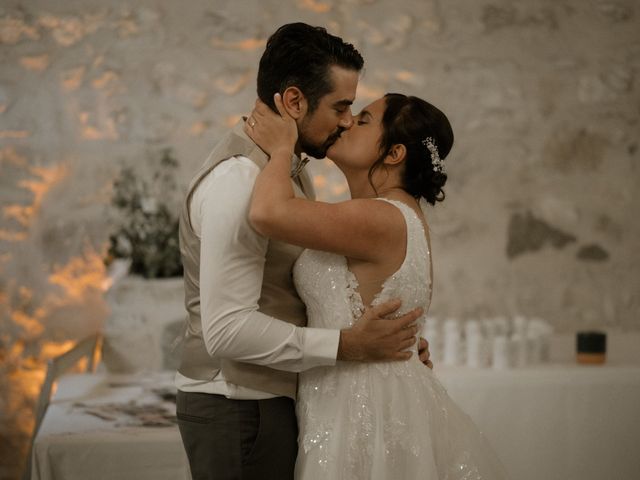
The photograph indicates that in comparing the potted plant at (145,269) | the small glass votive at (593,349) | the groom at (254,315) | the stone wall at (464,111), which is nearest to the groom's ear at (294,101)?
the groom at (254,315)

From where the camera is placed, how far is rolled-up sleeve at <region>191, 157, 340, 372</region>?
152 cm

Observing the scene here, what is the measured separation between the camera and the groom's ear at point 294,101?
1.71m

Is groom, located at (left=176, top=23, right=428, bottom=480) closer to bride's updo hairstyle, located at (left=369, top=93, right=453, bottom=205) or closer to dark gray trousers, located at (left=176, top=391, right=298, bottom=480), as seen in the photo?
dark gray trousers, located at (left=176, top=391, right=298, bottom=480)

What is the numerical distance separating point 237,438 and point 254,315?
0.88 feet

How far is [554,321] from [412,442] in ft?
8.57

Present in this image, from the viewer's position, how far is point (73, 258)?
390 centimetres

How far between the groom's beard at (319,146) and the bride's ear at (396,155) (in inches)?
5.1

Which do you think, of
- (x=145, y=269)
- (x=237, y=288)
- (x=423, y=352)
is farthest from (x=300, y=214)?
(x=145, y=269)

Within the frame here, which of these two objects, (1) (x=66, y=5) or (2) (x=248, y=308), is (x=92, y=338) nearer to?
(1) (x=66, y=5)

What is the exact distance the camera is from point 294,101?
1.72 meters

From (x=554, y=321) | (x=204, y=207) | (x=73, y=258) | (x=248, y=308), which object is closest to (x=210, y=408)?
(x=248, y=308)

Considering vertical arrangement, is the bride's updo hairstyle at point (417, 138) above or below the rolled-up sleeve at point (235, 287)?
above

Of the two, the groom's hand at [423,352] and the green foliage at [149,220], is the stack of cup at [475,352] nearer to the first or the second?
the groom's hand at [423,352]

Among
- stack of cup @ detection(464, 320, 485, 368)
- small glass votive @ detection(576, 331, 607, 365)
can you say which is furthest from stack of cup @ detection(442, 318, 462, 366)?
small glass votive @ detection(576, 331, 607, 365)
